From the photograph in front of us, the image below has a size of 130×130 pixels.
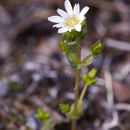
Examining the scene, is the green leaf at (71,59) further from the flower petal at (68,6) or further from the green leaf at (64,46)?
the flower petal at (68,6)

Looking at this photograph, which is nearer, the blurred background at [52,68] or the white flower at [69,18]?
the white flower at [69,18]

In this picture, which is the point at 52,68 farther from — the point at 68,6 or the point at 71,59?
the point at 68,6

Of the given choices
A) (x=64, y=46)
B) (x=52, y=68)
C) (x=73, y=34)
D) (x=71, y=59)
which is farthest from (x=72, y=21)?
(x=52, y=68)

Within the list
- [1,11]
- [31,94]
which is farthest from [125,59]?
[1,11]

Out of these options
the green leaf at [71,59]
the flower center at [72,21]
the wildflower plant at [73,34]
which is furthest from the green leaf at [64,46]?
the flower center at [72,21]

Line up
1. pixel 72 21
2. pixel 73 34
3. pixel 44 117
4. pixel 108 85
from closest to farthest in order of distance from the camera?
pixel 73 34, pixel 72 21, pixel 44 117, pixel 108 85

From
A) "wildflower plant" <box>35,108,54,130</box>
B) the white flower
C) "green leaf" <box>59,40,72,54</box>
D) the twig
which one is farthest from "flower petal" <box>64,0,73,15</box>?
the twig
